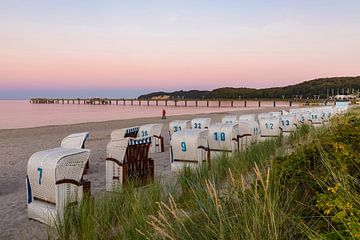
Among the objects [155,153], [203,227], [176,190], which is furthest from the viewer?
[155,153]

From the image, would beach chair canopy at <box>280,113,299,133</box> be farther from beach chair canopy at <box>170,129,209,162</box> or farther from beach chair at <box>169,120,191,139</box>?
beach chair canopy at <box>170,129,209,162</box>

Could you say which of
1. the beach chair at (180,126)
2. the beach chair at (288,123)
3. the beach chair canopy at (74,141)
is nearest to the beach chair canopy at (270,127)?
the beach chair at (288,123)

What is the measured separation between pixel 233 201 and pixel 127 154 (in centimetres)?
392

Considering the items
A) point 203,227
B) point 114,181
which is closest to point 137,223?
point 203,227

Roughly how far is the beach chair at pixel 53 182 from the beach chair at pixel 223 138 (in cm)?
433

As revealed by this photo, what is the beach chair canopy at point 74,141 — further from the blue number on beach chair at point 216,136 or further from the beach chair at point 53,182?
the blue number on beach chair at point 216,136

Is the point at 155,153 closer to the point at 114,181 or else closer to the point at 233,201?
the point at 114,181

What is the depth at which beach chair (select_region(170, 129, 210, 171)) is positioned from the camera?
24.9 ft

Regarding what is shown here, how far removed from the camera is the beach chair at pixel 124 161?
6699mm

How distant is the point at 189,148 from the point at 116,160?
1.72 meters

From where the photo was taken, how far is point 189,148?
7699 millimetres

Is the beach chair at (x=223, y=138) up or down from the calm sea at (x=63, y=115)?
up

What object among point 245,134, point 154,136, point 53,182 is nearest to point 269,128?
point 245,134

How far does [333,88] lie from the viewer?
117m
